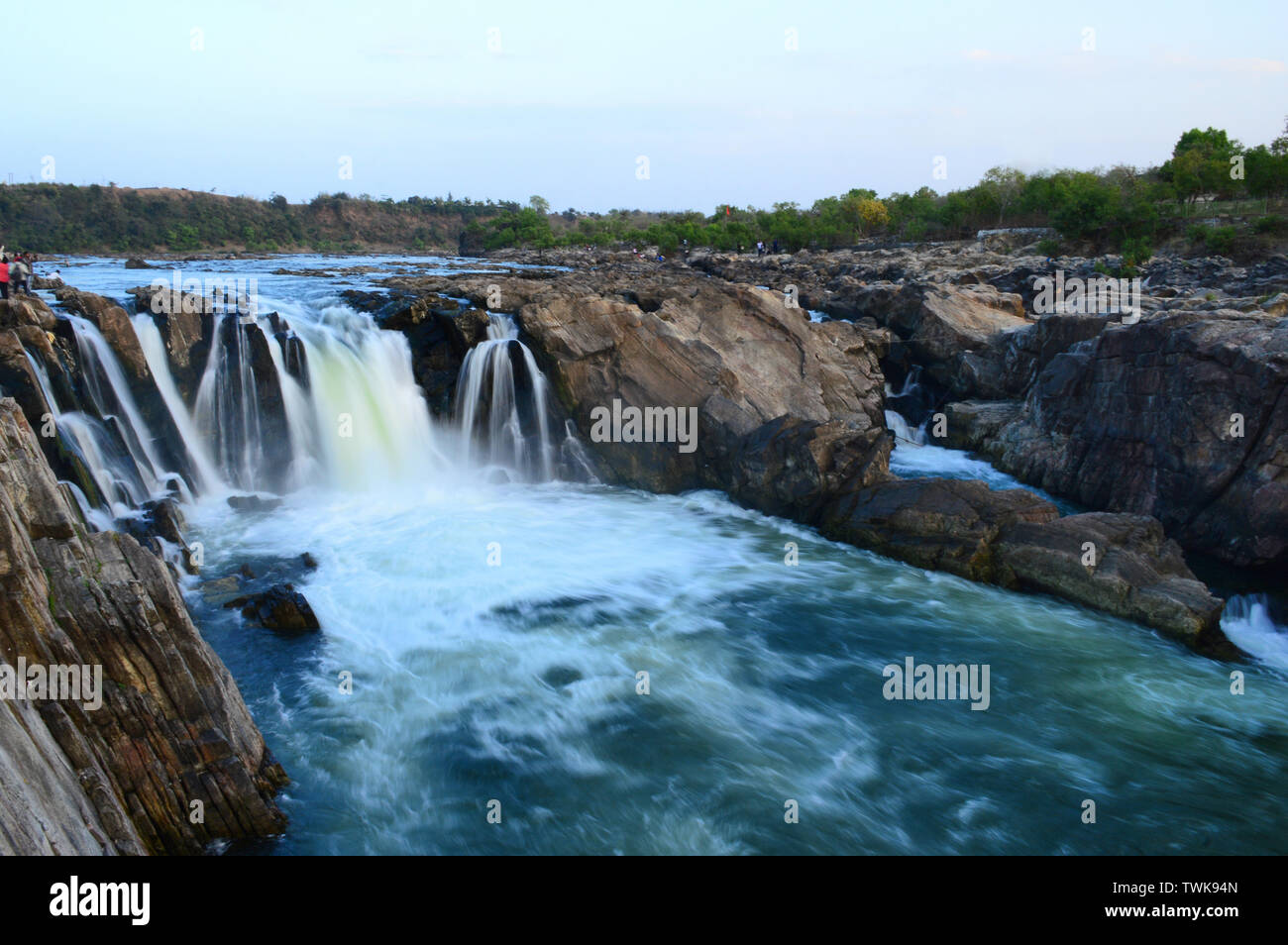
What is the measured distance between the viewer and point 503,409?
20328mm

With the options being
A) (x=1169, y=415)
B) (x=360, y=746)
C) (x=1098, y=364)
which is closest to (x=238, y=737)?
(x=360, y=746)

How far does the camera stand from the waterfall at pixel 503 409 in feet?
66.3

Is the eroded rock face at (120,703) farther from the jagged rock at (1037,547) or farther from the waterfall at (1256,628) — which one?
the waterfall at (1256,628)

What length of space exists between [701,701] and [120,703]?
6.44m

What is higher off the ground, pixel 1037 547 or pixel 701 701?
pixel 1037 547

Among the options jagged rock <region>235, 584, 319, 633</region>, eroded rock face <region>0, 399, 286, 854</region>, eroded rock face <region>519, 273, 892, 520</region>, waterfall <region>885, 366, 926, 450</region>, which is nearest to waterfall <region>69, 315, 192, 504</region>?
jagged rock <region>235, 584, 319, 633</region>

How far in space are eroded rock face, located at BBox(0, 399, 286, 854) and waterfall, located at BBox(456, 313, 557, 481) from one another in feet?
39.9

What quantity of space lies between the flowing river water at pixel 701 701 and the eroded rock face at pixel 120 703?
94cm

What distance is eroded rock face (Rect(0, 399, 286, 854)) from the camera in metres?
6.20

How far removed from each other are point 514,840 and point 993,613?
27.7 ft

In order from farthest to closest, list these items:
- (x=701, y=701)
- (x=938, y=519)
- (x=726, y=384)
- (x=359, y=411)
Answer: (x=726, y=384), (x=359, y=411), (x=938, y=519), (x=701, y=701)

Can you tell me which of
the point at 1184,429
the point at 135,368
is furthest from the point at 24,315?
the point at 1184,429

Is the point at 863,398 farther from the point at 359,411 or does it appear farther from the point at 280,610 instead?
the point at 280,610

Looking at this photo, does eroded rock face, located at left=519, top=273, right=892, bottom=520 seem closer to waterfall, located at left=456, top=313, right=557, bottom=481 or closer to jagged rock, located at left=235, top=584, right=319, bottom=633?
waterfall, located at left=456, top=313, right=557, bottom=481
